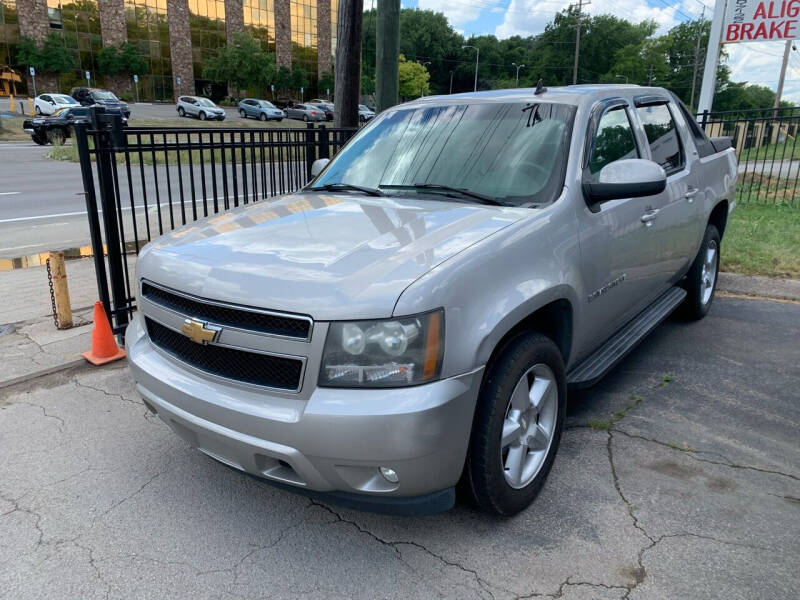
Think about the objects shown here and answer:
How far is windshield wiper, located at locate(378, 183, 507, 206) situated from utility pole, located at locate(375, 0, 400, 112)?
14.6 ft

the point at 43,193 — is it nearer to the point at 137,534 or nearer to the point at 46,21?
the point at 137,534

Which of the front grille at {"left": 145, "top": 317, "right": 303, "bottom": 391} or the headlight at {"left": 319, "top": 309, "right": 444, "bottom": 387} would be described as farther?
the front grille at {"left": 145, "top": 317, "right": 303, "bottom": 391}

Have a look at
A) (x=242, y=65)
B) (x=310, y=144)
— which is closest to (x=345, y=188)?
(x=310, y=144)

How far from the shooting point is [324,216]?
311cm

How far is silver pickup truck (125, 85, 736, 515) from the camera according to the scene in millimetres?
2230

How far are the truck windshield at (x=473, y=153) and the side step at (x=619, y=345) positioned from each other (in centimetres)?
99

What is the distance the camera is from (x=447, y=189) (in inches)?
130

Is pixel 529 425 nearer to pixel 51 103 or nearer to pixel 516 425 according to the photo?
pixel 516 425

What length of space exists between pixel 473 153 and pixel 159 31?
6731cm

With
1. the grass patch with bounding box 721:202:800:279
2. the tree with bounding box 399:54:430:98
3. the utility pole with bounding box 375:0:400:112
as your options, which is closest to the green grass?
the grass patch with bounding box 721:202:800:279

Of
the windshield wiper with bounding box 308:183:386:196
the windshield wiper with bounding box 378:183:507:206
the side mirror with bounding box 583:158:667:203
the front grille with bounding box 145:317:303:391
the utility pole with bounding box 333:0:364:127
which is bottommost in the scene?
the front grille with bounding box 145:317:303:391

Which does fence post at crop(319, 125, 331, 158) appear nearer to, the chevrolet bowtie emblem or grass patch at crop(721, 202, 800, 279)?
the chevrolet bowtie emblem

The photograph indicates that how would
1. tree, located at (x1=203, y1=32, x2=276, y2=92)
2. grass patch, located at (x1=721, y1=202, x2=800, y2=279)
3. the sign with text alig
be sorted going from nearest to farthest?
grass patch, located at (x1=721, y1=202, x2=800, y2=279)
the sign with text alig
tree, located at (x1=203, y1=32, x2=276, y2=92)

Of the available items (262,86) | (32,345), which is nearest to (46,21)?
(262,86)
